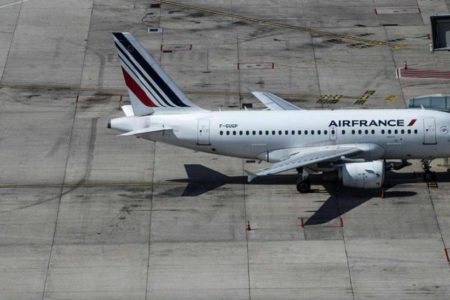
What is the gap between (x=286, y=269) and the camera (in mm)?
57188

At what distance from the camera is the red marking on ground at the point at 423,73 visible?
7769 centimetres

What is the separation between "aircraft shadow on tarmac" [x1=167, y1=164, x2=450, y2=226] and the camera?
6244 cm

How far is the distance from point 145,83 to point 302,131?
9887 mm

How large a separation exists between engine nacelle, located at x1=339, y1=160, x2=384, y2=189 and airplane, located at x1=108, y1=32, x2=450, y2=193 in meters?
0.08

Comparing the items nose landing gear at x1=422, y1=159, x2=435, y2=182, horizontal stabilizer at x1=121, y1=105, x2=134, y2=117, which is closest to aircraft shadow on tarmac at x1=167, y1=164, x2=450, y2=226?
nose landing gear at x1=422, y1=159, x2=435, y2=182

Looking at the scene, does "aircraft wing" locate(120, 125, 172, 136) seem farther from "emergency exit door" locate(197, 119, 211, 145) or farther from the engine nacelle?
the engine nacelle

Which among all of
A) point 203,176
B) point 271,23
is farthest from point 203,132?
→ point 271,23

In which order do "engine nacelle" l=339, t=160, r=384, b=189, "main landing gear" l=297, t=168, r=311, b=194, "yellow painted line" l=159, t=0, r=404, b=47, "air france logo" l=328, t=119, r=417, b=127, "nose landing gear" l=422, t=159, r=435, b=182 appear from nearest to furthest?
"engine nacelle" l=339, t=160, r=384, b=189
"air france logo" l=328, t=119, r=417, b=127
"main landing gear" l=297, t=168, r=311, b=194
"nose landing gear" l=422, t=159, r=435, b=182
"yellow painted line" l=159, t=0, r=404, b=47

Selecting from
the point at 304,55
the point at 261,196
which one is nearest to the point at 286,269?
the point at 261,196

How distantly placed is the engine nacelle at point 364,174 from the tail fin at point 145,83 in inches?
400

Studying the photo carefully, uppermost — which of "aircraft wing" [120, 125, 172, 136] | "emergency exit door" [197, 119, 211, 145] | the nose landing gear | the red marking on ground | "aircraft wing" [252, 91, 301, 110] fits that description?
"aircraft wing" [120, 125, 172, 136]

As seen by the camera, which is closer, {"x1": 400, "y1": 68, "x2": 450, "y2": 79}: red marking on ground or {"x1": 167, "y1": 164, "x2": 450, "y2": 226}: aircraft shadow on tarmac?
{"x1": 167, "y1": 164, "x2": 450, "y2": 226}: aircraft shadow on tarmac

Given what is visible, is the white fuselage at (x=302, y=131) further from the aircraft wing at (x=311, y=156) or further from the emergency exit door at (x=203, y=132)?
the aircraft wing at (x=311, y=156)

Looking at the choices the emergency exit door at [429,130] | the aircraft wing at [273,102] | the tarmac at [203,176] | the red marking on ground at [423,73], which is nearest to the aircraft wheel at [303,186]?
the tarmac at [203,176]
